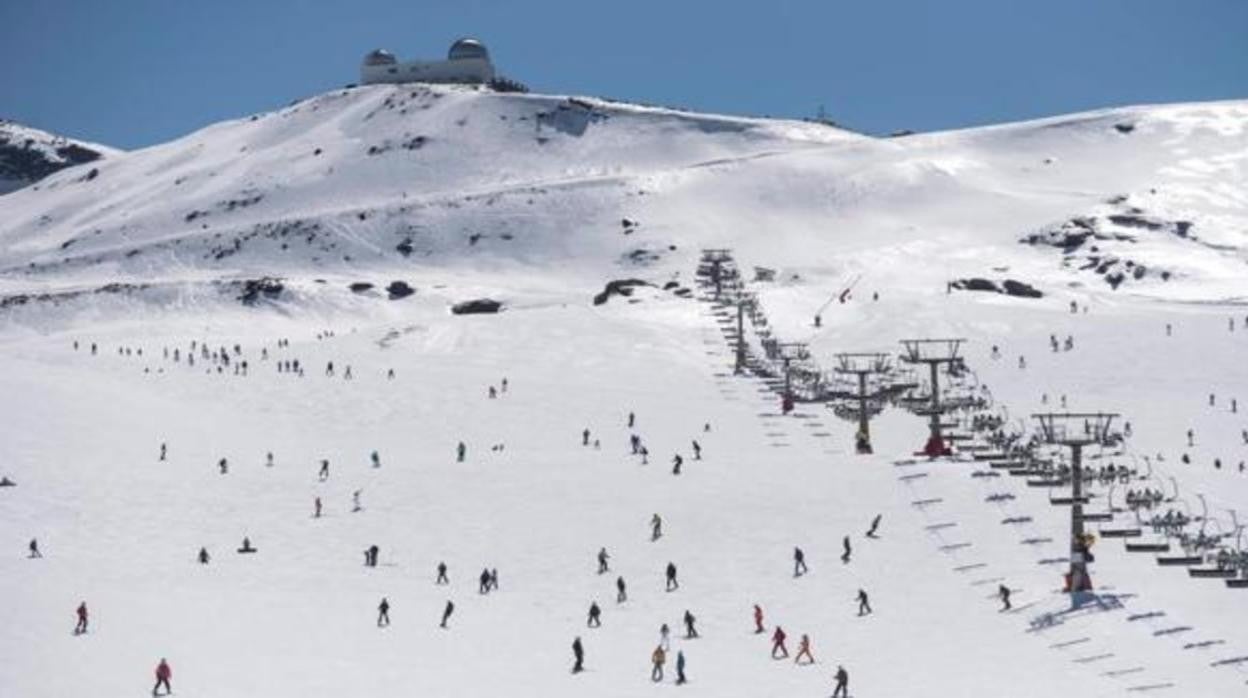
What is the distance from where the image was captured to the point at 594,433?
58.0m

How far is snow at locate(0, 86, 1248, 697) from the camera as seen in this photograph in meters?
32.8

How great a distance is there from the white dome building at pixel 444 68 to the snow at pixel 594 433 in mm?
37841

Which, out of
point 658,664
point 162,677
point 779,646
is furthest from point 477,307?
point 162,677

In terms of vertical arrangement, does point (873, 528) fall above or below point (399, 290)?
below

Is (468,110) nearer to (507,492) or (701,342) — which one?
(701,342)

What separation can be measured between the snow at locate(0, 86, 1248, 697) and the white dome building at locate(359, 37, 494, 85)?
124 ft

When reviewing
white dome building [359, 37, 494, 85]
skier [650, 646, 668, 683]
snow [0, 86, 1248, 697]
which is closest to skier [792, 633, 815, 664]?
snow [0, 86, 1248, 697]

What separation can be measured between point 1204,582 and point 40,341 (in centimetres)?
6483

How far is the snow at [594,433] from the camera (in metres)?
32.8

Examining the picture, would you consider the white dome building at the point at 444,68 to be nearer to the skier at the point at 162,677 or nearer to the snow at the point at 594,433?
the snow at the point at 594,433

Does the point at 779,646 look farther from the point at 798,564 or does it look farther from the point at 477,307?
the point at 477,307

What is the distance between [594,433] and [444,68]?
13073 centimetres

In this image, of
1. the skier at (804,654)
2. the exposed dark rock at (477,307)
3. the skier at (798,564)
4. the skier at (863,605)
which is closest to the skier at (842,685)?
the skier at (804,654)

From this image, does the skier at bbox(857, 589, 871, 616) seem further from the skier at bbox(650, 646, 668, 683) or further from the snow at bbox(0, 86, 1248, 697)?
the skier at bbox(650, 646, 668, 683)
